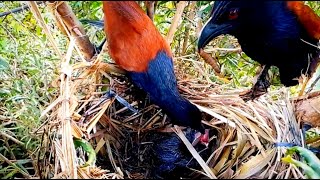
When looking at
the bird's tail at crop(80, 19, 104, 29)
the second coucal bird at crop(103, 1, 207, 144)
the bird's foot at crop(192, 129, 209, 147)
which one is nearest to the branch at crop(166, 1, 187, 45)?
the second coucal bird at crop(103, 1, 207, 144)

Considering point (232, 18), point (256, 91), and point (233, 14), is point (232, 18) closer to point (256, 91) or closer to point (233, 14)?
point (233, 14)

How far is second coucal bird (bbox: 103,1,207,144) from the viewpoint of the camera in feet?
7.18

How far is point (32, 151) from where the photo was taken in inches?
81.6

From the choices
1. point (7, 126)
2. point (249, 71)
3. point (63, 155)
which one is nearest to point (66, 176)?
point (63, 155)

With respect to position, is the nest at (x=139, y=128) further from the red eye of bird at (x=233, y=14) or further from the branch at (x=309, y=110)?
the red eye of bird at (x=233, y=14)

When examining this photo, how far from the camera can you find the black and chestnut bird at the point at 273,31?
1741 millimetres

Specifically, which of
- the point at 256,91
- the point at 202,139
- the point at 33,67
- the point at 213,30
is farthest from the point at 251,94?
the point at 33,67

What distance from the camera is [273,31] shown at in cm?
193

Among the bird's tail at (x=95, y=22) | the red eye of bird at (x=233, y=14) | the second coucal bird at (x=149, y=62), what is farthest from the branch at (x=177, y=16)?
the bird's tail at (x=95, y=22)

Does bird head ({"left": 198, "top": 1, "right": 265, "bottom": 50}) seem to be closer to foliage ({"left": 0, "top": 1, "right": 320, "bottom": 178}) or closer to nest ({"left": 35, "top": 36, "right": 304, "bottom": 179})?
foliage ({"left": 0, "top": 1, "right": 320, "bottom": 178})

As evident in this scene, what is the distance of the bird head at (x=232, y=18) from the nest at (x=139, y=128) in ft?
1.30

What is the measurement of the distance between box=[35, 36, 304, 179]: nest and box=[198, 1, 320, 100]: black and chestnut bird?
0.50ft

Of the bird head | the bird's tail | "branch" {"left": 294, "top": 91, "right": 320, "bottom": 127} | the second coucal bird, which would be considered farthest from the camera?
the bird's tail

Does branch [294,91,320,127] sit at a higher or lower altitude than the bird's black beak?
lower
